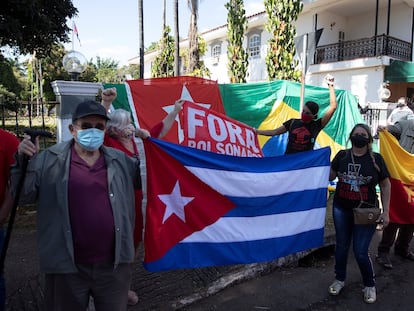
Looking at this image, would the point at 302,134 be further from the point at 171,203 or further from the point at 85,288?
the point at 85,288

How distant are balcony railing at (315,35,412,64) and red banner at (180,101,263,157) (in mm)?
13485

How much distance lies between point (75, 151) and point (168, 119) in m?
1.03

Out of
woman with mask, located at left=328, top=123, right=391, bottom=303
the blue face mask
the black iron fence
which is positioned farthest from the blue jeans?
the black iron fence

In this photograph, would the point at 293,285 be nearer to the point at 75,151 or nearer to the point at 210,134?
the point at 210,134

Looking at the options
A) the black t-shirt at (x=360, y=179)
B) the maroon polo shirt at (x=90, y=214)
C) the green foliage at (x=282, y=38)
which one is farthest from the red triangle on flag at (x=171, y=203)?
the green foliage at (x=282, y=38)

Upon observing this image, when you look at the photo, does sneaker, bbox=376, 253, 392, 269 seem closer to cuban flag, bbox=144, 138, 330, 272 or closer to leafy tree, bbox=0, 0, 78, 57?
cuban flag, bbox=144, 138, 330, 272

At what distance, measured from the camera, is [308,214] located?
3887 millimetres

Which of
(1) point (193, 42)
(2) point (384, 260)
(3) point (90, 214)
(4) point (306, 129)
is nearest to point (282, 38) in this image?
(1) point (193, 42)

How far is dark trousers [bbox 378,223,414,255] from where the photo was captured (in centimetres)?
463

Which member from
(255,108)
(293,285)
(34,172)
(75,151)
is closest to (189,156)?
(75,151)

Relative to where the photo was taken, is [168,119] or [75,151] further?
[168,119]

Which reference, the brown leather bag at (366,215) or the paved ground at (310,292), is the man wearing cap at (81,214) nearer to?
the paved ground at (310,292)

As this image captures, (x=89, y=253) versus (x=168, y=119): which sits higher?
(x=168, y=119)

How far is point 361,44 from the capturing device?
1711cm
